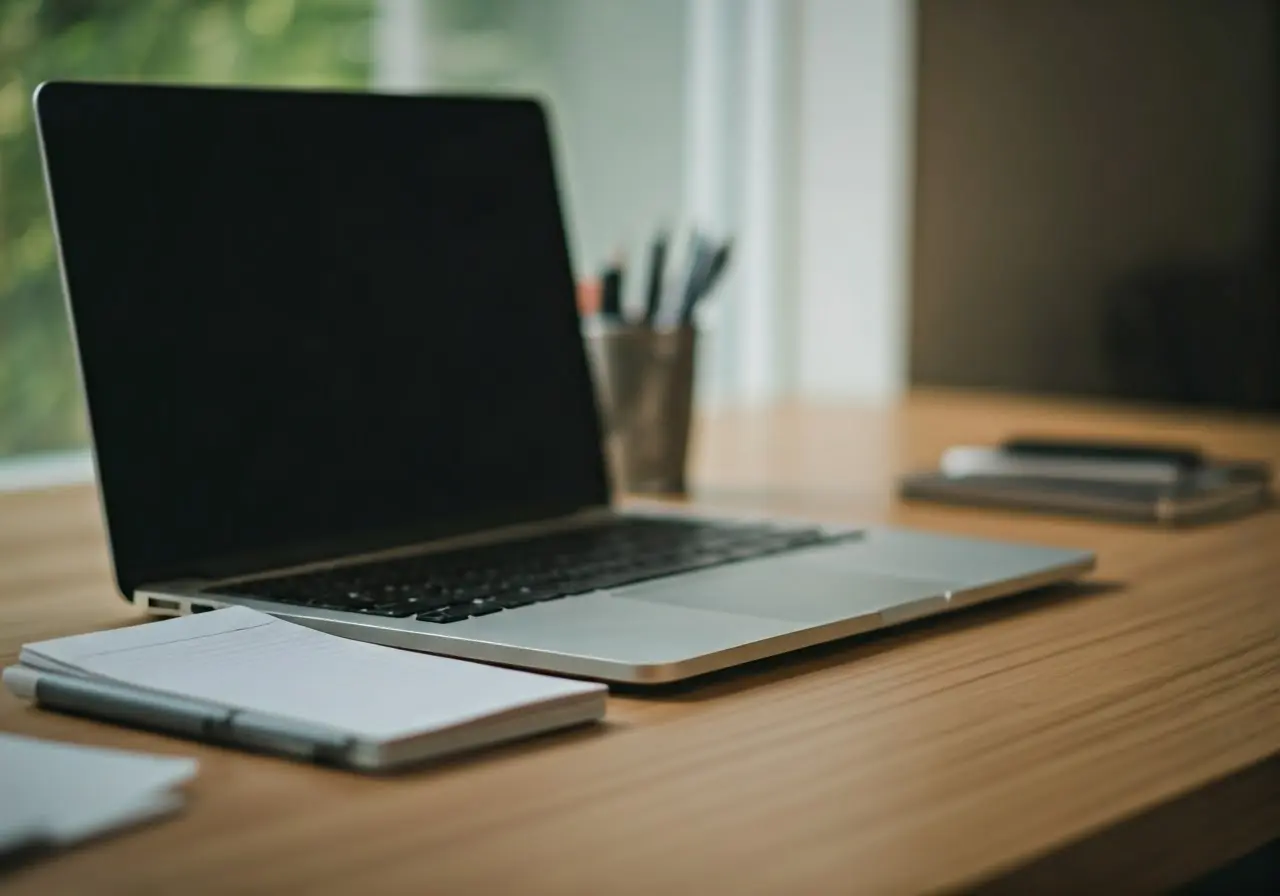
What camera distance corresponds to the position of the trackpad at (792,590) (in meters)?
0.88

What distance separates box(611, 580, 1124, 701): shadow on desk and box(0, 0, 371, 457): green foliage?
4.44 ft

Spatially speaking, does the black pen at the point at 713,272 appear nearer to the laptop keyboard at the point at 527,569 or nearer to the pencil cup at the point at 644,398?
the pencil cup at the point at 644,398

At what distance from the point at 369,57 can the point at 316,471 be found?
149cm

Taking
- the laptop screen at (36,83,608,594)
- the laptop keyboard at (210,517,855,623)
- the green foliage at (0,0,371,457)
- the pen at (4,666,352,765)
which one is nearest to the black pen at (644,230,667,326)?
the laptop screen at (36,83,608,594)

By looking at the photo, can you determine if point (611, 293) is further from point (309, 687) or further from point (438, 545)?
point (309, 687)

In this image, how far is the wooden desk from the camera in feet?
1.84

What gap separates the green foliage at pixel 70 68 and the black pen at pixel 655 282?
86 cm

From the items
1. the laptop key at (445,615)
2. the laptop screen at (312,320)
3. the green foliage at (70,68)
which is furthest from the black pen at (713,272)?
the green foliage at (70,68)

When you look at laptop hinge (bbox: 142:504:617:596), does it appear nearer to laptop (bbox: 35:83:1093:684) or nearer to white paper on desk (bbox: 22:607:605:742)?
laptop (bbox: 35:83:1093:684)

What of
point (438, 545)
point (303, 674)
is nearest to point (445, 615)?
point (303, 674)

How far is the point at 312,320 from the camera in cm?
107

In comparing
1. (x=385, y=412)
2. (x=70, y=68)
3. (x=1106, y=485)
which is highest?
(x=70, y=68)

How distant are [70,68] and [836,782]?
177 cm

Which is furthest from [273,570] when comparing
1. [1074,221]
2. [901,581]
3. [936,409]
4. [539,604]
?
[1074,221]
